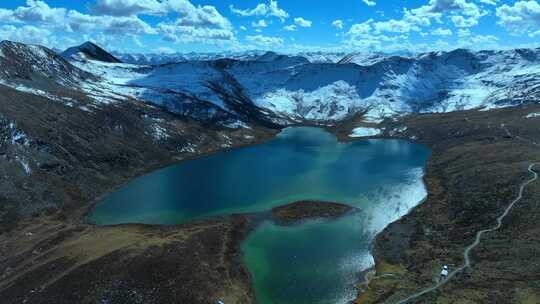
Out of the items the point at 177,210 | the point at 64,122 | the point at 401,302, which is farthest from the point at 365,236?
the point at 64,122

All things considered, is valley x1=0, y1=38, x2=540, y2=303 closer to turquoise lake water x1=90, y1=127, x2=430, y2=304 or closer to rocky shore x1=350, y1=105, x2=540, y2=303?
rocky shore x1=350, y1=105, x2=540, y2=303

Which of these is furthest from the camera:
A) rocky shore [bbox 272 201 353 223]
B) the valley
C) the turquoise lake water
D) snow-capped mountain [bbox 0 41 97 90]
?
snow-capped mountain [bbox 0 41 97 90]

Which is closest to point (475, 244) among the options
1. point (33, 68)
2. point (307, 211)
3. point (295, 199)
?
point (307, 211)

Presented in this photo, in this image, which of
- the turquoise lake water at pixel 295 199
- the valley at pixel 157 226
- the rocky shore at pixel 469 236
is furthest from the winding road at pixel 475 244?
the turquoise lake water at pixel 295 199

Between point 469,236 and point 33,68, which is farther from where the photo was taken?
point 33,68

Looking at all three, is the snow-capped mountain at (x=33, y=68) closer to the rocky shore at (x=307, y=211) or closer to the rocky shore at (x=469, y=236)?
the rocky shore at (x=307, y=211)

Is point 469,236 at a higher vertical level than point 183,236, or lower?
lower

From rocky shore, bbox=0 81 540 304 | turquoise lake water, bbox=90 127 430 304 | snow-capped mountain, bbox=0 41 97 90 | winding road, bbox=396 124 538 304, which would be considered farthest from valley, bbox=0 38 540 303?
turquoise lake water, bbox=90 127 430 304

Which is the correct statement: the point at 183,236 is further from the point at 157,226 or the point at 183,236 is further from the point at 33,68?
the point at 33,68
